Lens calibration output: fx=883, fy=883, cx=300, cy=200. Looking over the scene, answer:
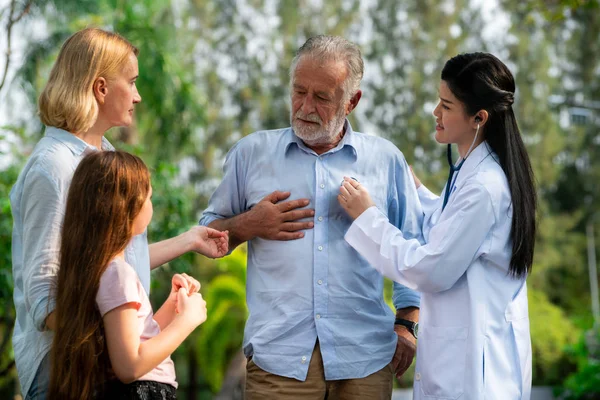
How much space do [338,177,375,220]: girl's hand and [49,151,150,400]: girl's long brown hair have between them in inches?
41.3

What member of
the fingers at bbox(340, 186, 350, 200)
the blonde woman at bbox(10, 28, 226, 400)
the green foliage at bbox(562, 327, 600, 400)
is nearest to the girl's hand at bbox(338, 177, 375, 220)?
the fingers at bbox(340, 186, 350, 200)

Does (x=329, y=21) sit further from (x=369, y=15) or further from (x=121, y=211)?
(x=121, y=211)

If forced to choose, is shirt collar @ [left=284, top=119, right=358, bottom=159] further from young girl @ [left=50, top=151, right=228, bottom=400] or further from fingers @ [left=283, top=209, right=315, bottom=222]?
young girl @ [left=50, top=151, right=228, bottom=400]

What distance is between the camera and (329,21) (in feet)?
87.8

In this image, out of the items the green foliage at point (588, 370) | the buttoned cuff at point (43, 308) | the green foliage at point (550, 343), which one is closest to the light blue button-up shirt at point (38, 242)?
the buttoned cuff at point (43, 308)

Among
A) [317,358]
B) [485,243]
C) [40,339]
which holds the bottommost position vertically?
[317,358]

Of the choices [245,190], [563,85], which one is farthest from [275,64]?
[245,190]

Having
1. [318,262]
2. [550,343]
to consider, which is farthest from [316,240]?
[550,343]

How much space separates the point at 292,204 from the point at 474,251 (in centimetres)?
81

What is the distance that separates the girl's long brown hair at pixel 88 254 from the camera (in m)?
2.63

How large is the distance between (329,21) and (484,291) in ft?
79.4

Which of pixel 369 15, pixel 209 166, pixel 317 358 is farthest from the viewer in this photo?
pixel 369 15

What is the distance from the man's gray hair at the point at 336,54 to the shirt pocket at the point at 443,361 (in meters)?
1.10

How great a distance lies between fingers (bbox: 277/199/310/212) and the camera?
3.66m
